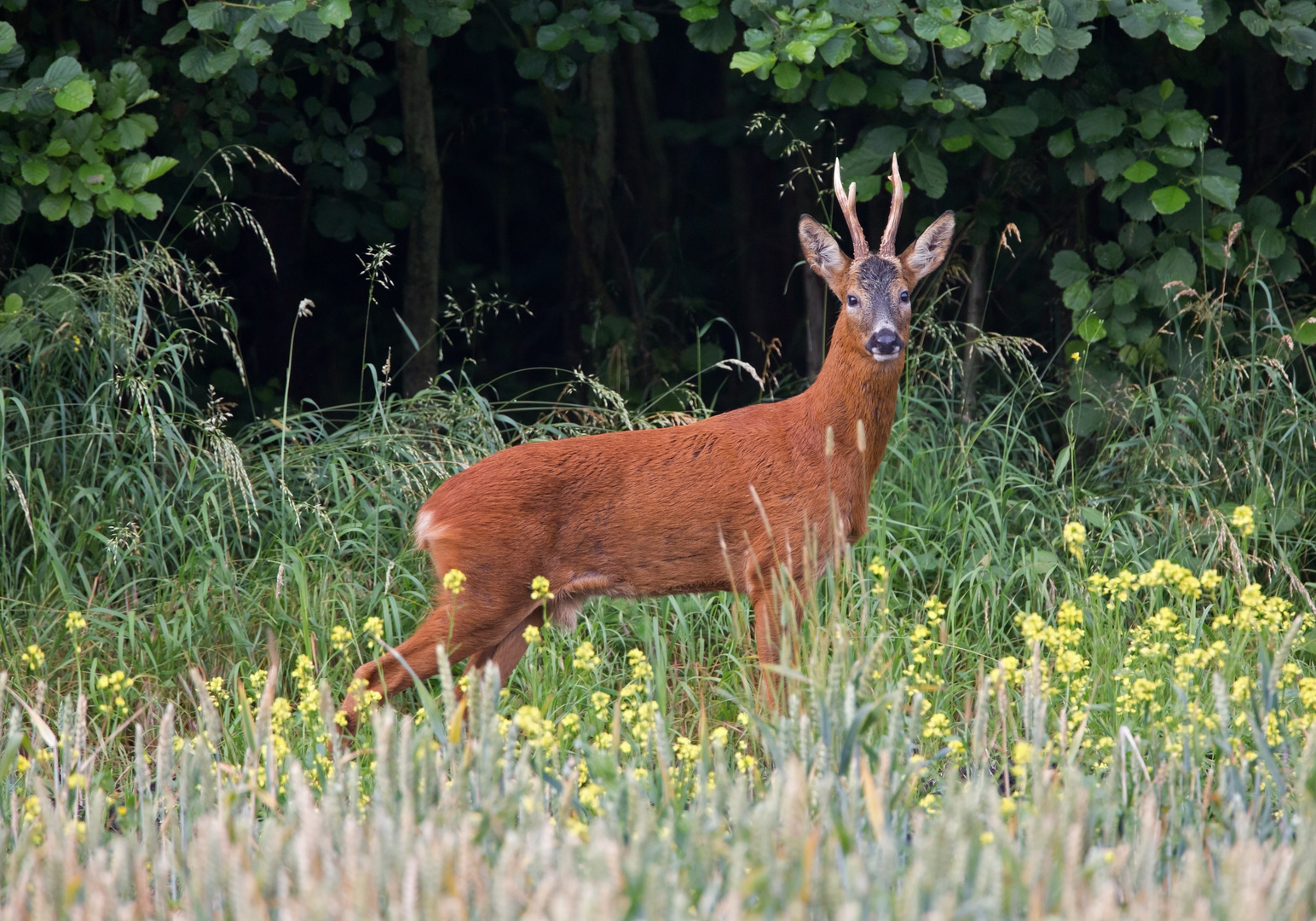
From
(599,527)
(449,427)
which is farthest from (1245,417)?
(449,427)

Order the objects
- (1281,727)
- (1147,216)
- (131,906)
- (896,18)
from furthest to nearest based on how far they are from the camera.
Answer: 1. (1147,216)
2. (896,18)
3. (1281,727)
4. (131,906)

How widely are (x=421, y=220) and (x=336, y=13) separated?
2.13 m

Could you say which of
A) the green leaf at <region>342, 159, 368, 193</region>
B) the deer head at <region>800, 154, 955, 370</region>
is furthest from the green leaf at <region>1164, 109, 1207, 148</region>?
the green leaf at <region>342, 159, 368, 193</region>

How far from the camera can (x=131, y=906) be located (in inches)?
75.6

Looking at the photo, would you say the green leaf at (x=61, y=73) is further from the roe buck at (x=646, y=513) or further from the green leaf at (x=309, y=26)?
the roe buck at (x=646, y=513)

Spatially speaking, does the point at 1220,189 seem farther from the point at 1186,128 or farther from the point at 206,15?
the point at 206,15

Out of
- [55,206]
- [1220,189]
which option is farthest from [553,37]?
[1220,189]

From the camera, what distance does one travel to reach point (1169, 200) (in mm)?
5168

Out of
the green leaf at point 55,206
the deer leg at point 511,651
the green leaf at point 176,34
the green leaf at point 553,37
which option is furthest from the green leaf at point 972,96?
the green leaf at point 55,206

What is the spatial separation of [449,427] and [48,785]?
2.43 metres

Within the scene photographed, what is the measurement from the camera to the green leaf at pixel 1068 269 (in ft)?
18.2

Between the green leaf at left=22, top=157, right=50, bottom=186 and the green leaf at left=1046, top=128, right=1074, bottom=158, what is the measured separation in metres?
3.46

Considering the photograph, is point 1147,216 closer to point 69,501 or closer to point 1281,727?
point 1281,727

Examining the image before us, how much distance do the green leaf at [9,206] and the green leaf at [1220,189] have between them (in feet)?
13.3
